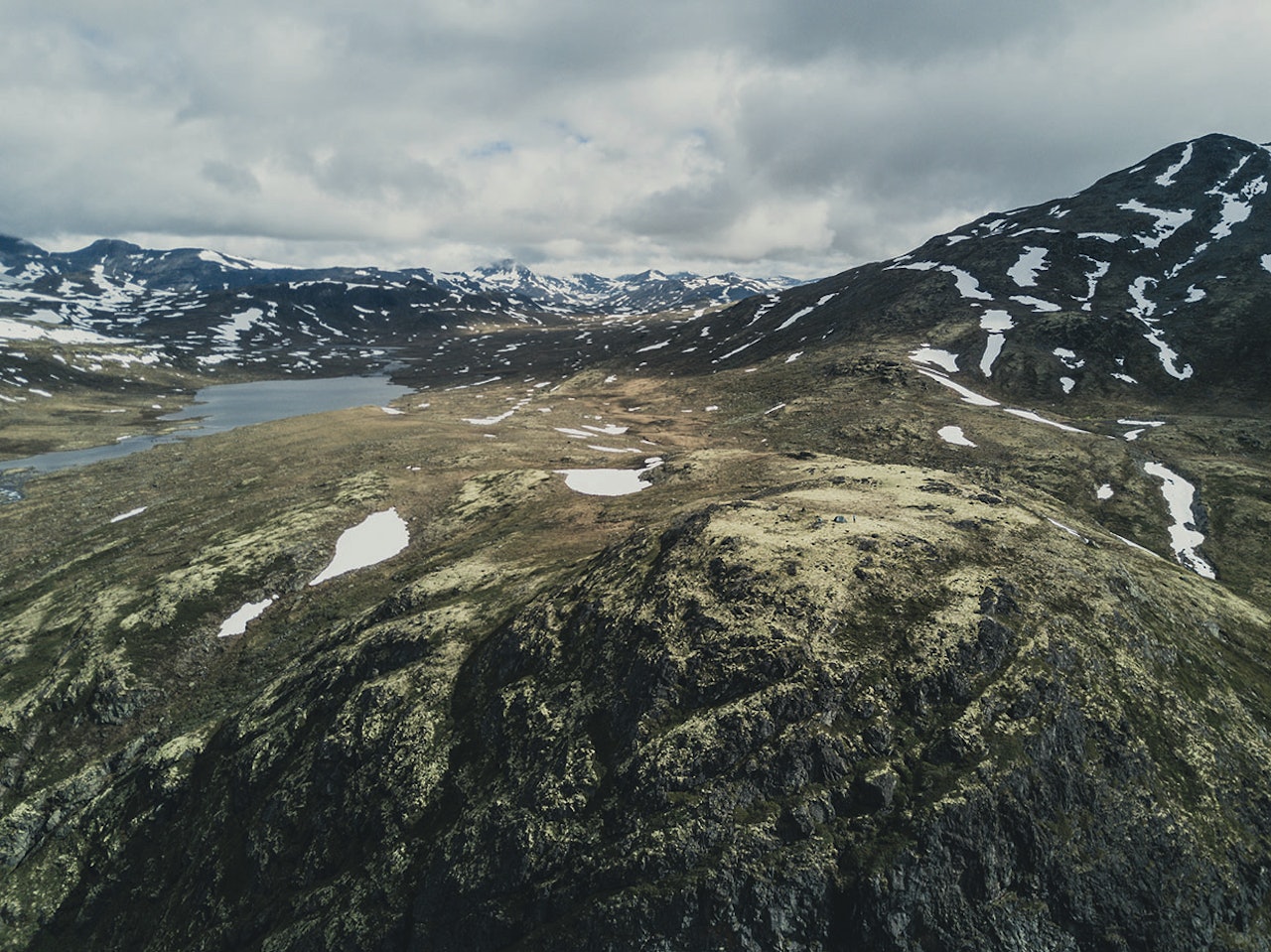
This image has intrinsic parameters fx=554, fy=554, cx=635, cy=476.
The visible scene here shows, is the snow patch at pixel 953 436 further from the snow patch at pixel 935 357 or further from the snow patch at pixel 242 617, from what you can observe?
the snow patch at pixel 242 617

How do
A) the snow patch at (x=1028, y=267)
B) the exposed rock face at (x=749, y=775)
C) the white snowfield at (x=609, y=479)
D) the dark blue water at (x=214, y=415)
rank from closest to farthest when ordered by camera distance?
the exposed rock face at (x=749, y=775), the white snowfield at (x=609, y=479), the dark blue water at (x=214, y=415), the snow patch at (x=1028, y=267)

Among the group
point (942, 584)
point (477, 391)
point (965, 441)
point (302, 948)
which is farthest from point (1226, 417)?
point (477, 391)

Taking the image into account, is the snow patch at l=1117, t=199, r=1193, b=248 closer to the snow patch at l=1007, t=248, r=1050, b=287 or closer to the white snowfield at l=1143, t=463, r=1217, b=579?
the snow patch at l=1007, t=248, r=1050, b=287

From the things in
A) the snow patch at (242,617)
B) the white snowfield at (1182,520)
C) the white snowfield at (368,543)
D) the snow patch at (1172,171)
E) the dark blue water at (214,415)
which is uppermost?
the snow patch at (1172,171)

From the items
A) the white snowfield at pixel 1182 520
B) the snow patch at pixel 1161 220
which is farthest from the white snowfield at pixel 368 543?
the snow patch at pixel 1161 220

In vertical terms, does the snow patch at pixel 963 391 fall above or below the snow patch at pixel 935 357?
below

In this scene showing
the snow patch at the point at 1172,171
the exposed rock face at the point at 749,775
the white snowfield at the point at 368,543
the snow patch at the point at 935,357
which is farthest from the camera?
the snow patch at the point at 1172,171

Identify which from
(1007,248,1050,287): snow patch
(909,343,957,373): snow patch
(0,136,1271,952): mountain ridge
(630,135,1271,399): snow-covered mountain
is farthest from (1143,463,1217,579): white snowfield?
(1007,248,1050,287): snow patch
